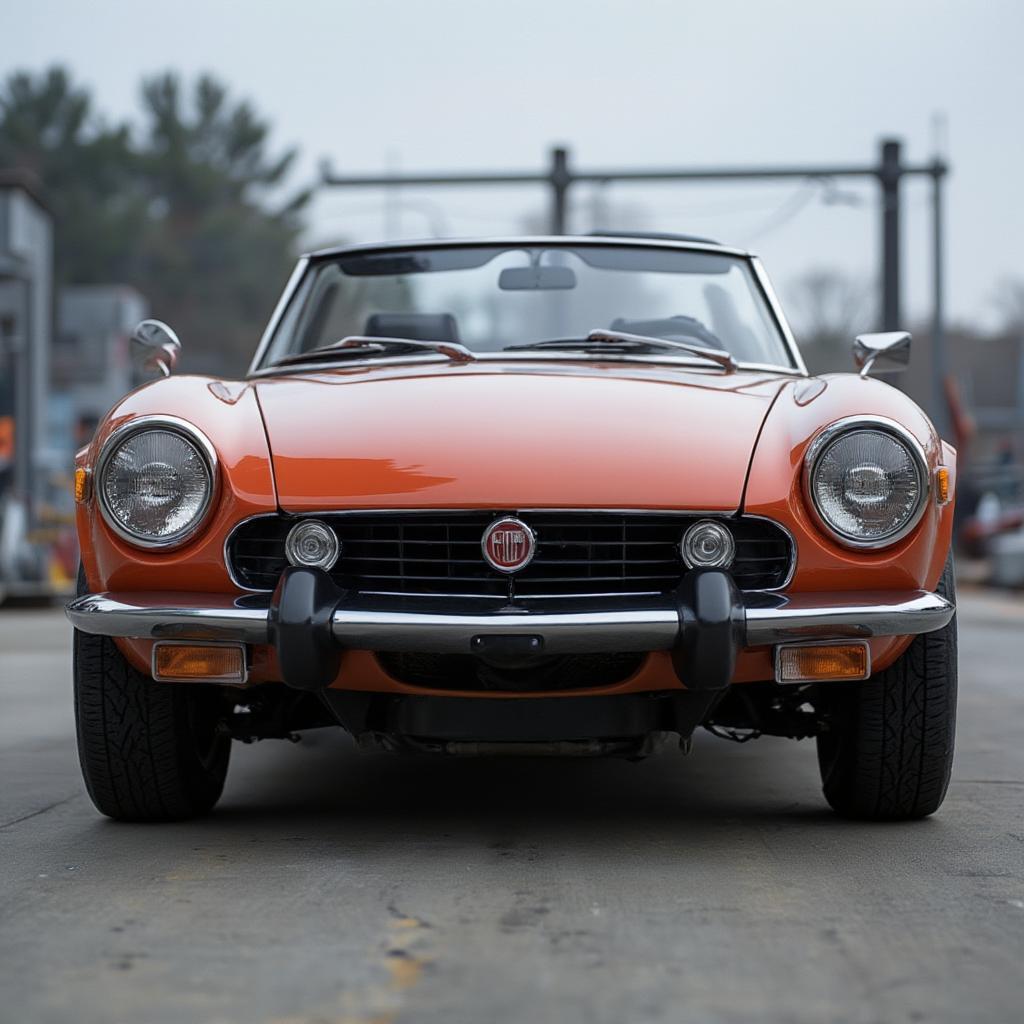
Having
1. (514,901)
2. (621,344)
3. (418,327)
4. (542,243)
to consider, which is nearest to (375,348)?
(418,327)

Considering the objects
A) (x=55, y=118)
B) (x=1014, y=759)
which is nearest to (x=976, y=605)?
(x=1014, y=759)

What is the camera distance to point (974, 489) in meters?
30.0

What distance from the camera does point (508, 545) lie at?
3.63m

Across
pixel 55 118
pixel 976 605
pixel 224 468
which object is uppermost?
pixel 55 118

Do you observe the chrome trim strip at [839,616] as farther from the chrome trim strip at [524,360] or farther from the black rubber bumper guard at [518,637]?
the chrome trim strip at [524,360]

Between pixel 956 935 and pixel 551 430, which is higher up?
pixel 551 430

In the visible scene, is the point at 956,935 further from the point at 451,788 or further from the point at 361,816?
the point at 451,788

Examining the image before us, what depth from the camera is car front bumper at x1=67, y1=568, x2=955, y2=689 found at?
11.5ft


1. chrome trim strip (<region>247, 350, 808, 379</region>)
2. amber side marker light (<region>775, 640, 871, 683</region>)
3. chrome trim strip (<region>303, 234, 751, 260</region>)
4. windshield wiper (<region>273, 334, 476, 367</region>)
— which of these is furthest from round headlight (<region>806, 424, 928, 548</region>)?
chrome trim strip (<region>303, 234, 751, 260</region>)

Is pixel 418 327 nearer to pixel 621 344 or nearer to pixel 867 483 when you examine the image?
pixel 621 344

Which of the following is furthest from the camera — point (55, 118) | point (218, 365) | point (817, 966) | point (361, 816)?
point (218, 365)

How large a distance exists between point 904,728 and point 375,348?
182 centimetres

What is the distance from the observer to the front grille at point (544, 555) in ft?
12.0

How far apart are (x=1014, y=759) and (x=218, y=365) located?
53495mm
